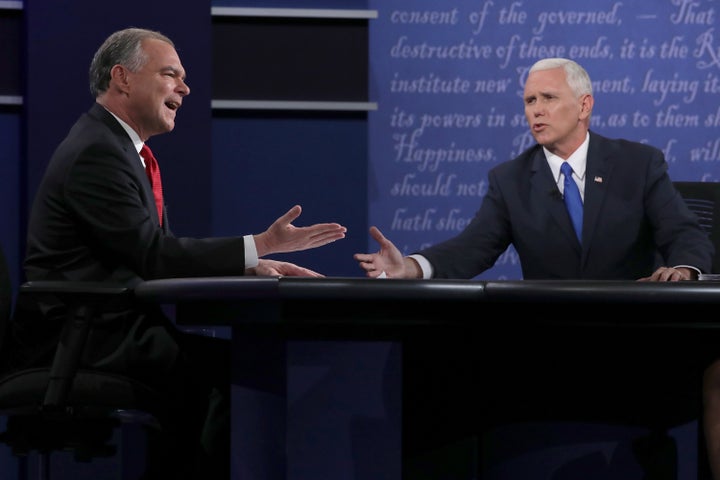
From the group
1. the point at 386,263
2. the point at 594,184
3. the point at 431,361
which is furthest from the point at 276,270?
the point at 594,184

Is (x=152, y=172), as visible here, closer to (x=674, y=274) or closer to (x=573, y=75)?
(x=674, y=274)

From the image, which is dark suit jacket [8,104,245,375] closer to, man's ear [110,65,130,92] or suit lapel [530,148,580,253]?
man's ear [110,65,130,92]

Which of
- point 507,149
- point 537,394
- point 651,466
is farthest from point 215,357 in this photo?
point 507,149

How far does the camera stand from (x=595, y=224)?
329 centimetres

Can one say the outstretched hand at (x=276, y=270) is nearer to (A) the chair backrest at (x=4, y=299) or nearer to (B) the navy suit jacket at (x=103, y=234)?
(B) the navy suit jacket at (x=103, y=234)

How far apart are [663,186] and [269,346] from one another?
185 cm

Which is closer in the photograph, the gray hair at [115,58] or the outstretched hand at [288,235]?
the outstretched hand at [288,235]

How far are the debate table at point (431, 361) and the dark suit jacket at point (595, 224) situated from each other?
1.22 metres

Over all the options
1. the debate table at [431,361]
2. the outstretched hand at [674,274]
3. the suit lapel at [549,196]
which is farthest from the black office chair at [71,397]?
the suit lapel at [549,196]

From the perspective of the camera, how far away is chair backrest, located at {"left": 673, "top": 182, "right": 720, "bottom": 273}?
3461 mm

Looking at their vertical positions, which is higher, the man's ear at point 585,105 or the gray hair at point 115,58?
the gray hair at point 115,58

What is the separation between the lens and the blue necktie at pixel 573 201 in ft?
10.9

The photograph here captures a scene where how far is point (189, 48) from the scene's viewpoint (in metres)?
4.16

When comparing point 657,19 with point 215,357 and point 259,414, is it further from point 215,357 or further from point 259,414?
point 259,414
